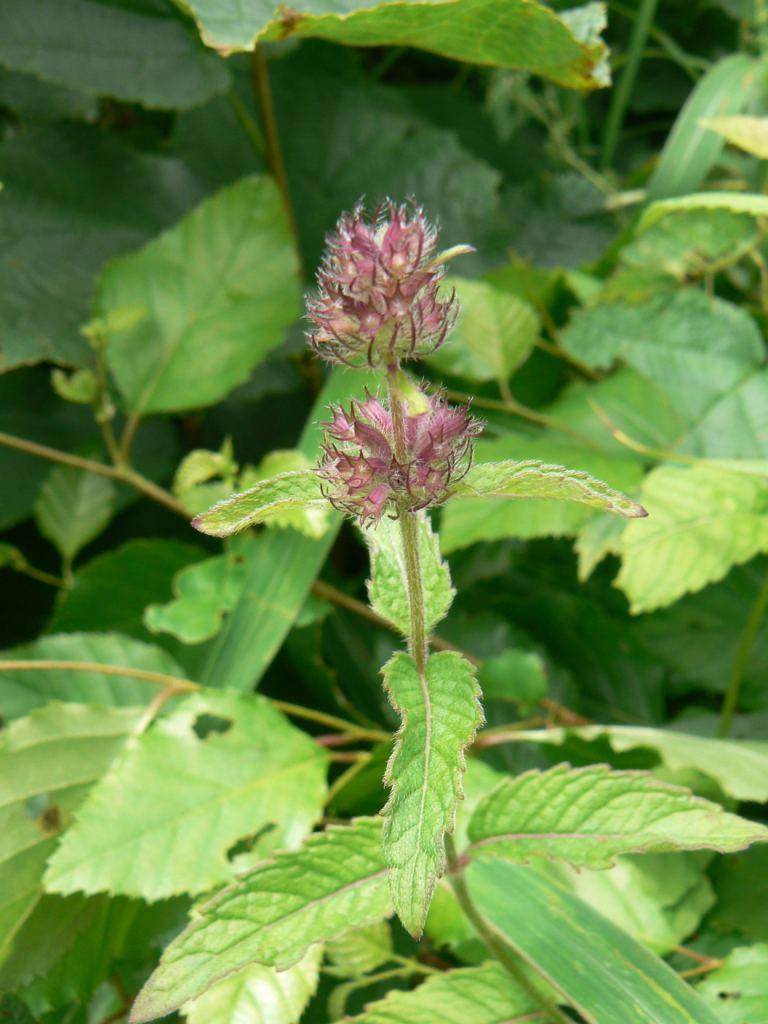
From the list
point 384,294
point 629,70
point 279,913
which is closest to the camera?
point 384,294

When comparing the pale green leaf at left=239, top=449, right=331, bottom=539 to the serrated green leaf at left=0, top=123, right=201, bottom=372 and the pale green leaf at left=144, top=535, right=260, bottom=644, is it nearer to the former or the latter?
the pale green leaf at left=144, top=535, right=260, bottom=644

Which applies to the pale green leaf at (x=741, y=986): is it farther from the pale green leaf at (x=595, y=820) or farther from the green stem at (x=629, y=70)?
the green stem at (x=629, y=70)

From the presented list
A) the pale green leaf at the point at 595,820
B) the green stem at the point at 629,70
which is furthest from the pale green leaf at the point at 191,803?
the green stem at the point at 629,70

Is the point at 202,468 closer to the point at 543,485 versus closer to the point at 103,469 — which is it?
the point at 103,469

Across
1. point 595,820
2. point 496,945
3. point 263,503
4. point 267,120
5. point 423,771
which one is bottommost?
point 496,945

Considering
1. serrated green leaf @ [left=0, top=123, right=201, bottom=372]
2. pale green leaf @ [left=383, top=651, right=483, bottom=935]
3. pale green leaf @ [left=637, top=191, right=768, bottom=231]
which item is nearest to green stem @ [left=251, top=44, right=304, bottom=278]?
serrated green leaf @ [left=0, top=123, right=201, bottom=372]

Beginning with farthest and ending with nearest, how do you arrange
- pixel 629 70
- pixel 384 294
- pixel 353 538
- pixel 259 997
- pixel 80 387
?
1. pixel 629 70
2. pixel 353 538
3. pixel 80 387
4. pixel 259 997
5. pixel 384 294

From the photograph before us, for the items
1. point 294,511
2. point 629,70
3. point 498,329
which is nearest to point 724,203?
point 498,329
